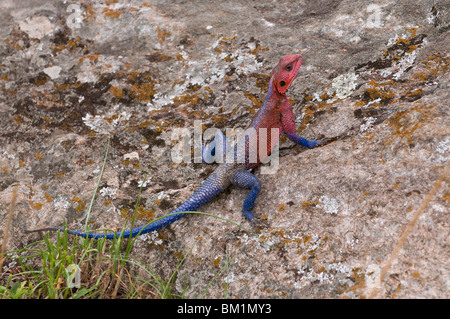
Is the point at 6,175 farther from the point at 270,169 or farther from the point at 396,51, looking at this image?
the point at 396,51

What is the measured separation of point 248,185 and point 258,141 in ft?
1.89

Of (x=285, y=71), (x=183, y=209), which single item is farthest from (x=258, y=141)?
(x=183, y=209)

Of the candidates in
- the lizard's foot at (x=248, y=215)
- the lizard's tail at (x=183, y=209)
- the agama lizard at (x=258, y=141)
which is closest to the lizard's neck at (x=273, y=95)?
the agama lizard at (x=258, y=141)

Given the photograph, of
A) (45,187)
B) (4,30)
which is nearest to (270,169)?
(45,187)

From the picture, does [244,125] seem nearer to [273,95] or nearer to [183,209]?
[273,95]

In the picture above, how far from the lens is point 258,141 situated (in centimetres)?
399

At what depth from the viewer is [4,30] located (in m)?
5.31

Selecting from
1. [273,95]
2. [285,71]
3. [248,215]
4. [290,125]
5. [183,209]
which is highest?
[285,71]

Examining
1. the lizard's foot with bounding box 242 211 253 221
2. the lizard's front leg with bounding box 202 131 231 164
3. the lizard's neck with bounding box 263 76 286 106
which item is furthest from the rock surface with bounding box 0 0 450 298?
the lizard's neck with bounding box 263 76 286 106

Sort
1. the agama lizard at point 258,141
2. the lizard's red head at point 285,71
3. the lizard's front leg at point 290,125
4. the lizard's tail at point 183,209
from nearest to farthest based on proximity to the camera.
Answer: the lizard's tail at point 183,209
the agama lizard at point 258,141
the lizard's front leg at point 290,125
the lizard's red head at point 285,71

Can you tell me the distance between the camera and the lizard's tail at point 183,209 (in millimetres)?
3227

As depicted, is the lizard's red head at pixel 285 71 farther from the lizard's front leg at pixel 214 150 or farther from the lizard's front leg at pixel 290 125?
the lizard's front leg at pixel 214 150

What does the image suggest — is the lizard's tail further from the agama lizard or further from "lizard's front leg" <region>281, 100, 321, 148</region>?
"lizard's front leg" <region>281, 100, 321, 148</region>
